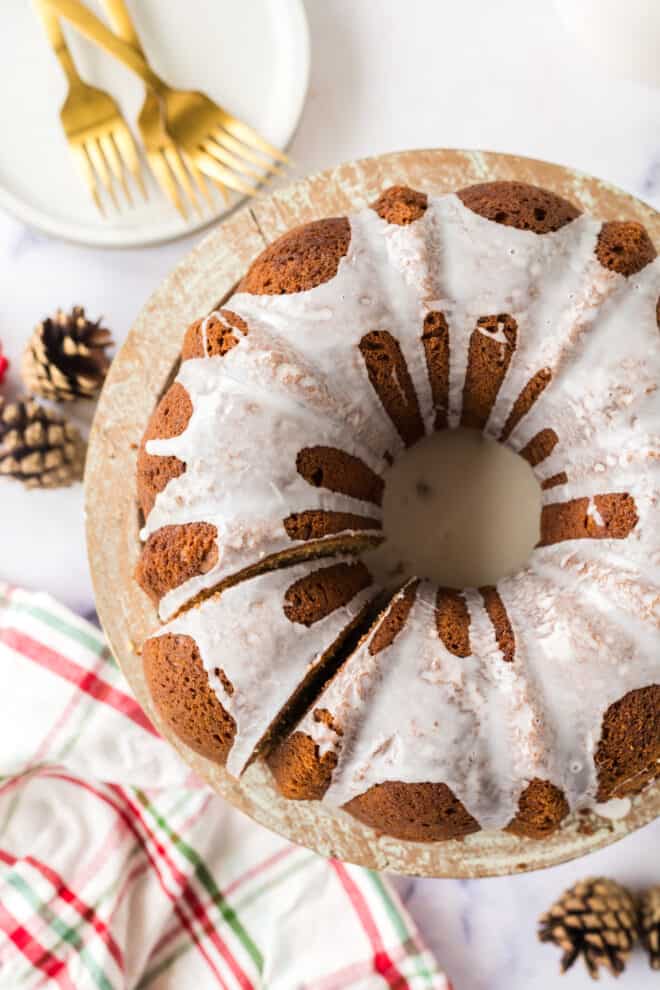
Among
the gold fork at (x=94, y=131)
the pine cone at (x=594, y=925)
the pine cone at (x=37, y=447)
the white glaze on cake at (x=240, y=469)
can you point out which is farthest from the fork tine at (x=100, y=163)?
the pine cone at (x=594, y=925)

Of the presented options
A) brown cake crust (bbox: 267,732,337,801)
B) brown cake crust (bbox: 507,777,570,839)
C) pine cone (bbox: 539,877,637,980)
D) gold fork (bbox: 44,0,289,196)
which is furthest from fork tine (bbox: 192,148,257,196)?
pine cone (bbox: 539,877,637,980)

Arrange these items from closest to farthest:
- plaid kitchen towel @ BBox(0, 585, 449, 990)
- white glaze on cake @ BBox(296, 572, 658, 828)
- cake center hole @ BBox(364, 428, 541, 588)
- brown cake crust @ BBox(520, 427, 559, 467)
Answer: white glaze on cake @ BBox(296, 572, 658, 828) → brown cake crust @ BBox(520, 427, 559, 467) → cake center hole @ BBox(364, 428, 541, 588) → plaid kitchen towel @ BBox(0, 585, 449, 990)

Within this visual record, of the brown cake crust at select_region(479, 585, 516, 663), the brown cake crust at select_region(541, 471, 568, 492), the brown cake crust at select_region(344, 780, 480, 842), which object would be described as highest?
the brown cake crust at select_region(541, 471, 568, 492)

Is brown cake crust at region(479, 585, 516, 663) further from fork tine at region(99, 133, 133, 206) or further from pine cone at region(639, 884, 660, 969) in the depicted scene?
fork tine at region(99, 133, 133, 206)

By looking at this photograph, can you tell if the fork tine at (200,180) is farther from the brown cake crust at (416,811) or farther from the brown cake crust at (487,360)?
the brown cake crust at (416,811)

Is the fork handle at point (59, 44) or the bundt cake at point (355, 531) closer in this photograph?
the bundt cake at point (355, 531)
